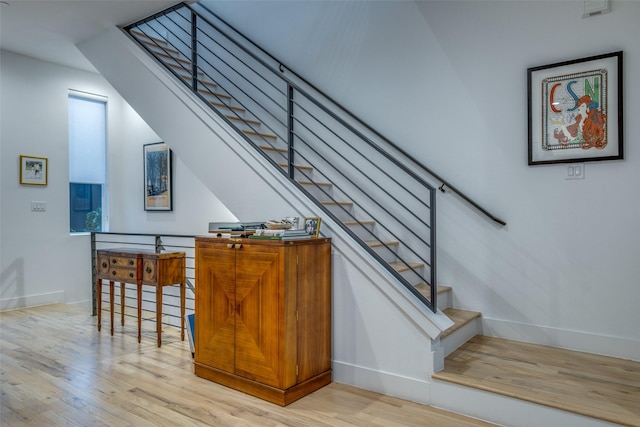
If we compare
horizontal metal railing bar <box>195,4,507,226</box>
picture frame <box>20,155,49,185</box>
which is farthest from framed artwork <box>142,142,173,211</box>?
A: horizontal metal railing bar <box>195,4,507,226</box>

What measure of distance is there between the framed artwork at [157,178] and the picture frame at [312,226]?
3508 millimetres

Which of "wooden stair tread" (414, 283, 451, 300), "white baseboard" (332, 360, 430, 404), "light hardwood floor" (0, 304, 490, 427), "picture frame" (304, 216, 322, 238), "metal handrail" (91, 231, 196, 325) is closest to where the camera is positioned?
"light hardwood floor" (0, 304, 490, 427)

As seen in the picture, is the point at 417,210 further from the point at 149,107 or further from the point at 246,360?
the point at 149,107

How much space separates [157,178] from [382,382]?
4.54 m

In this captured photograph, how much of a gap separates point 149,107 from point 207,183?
1.18 metres

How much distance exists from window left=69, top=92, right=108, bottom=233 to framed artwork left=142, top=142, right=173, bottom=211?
0.69 m

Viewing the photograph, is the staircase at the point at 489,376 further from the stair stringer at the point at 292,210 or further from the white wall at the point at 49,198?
the white wall at the point at 49,198

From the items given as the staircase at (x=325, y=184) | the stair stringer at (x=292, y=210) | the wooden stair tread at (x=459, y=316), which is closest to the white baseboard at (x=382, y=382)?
the stair stringer at (x=292, y=210)

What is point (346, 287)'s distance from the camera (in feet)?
9.84

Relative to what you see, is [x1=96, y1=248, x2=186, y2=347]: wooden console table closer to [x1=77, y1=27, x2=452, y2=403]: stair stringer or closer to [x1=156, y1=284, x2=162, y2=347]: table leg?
[x1=156, y1=284, x2=162, y2=347]: table leg

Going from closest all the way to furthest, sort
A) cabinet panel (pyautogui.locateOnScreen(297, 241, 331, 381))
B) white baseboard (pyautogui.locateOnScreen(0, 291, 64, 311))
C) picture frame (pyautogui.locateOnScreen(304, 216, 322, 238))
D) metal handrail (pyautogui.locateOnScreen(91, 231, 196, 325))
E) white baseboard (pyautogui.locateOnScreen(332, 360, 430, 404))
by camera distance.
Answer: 1. white baseboard (pyautogui.locateOnScreen(332, 360, 430, 404))
2. cabinet panel (pyautogui.locateOnScreen(297, 241, 331, 381))
3. picture frame (pyautogui.locateOnScreen(304, 216, 322, 238))
4. metal handrail (pyautogui.locateOnScreen(91, 231, 196, 325))
5. white baseboard (pyautogui.locateOnScreen(0, 291, 64, 311))

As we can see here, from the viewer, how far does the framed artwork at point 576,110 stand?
3.02 m

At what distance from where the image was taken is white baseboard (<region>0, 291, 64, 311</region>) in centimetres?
523

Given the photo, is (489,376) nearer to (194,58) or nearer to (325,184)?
(325,184)
